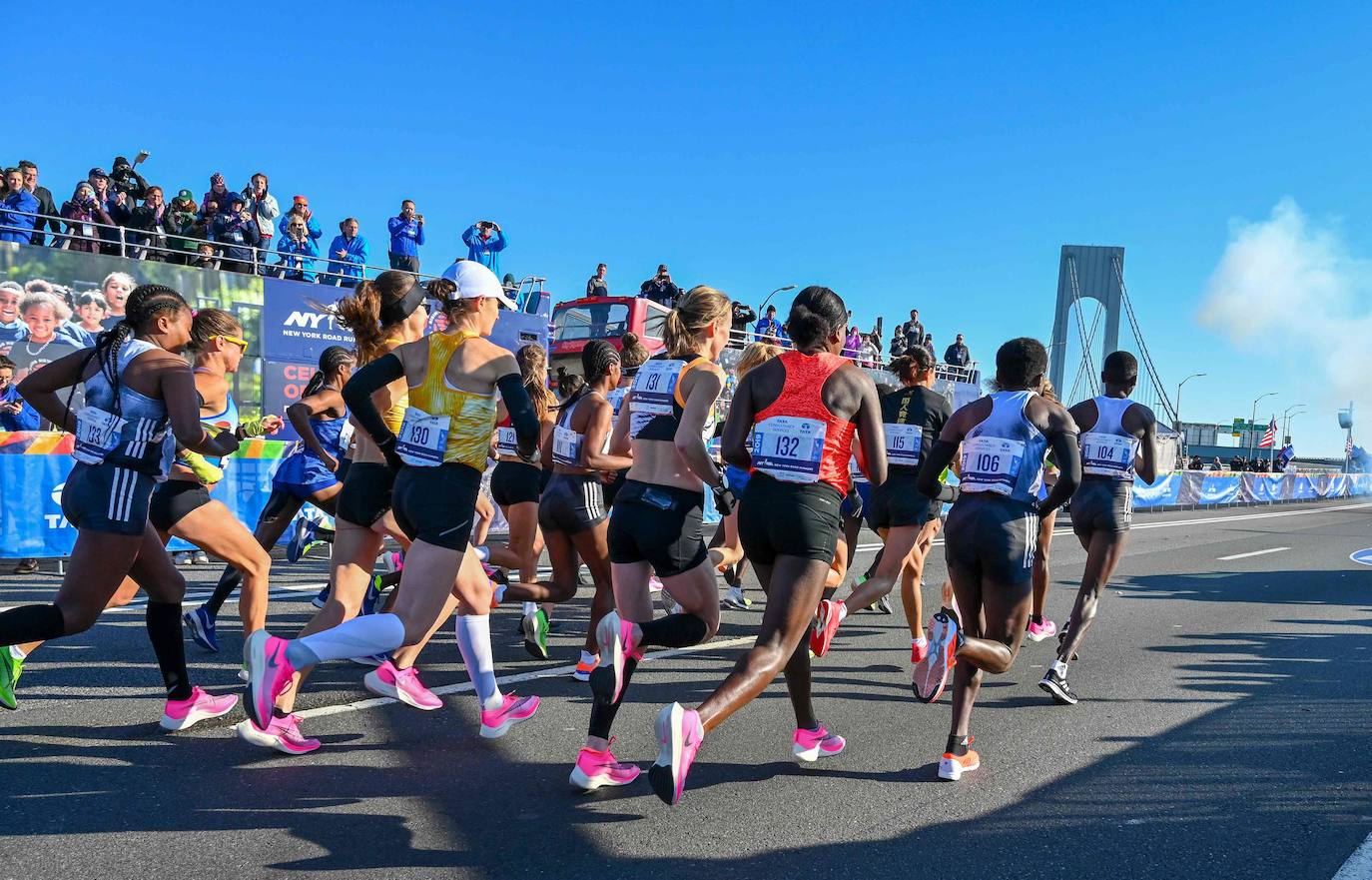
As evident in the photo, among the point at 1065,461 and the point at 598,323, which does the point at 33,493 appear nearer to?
the point at 1065,461

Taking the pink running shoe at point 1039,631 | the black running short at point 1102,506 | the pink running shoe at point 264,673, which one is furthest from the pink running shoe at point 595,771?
the pink running shoe at point 1039,631

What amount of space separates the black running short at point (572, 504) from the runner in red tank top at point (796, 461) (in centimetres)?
188

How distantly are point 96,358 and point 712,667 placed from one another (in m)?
3.71

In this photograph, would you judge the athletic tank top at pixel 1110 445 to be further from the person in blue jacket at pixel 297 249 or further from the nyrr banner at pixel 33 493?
the person in blue jacket at pixel 297 249

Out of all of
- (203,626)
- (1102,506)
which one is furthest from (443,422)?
(1102,506)

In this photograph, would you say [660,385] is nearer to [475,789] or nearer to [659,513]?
[659,513]

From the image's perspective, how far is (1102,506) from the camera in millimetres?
5867

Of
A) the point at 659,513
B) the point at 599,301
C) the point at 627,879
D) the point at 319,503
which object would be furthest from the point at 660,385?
the point at 599,301

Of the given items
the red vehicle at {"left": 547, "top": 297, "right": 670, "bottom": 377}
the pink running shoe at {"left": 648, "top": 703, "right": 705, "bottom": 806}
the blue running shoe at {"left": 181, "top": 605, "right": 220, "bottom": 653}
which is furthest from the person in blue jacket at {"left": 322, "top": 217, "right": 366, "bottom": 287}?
the pink running shoe at {"left": 648, "top": 703, "right": 705, "bottom": 806}

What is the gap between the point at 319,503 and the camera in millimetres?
6730

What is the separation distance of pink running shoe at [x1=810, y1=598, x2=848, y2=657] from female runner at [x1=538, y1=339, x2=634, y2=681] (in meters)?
1.56

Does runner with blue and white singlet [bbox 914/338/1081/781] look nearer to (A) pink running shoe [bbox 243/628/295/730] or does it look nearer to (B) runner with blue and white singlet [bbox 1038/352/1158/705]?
(B) runner with blue and white singlet [bbox 1038/352/1158/705]

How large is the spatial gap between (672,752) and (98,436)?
2669 mm

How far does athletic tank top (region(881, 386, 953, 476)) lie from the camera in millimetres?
6164
